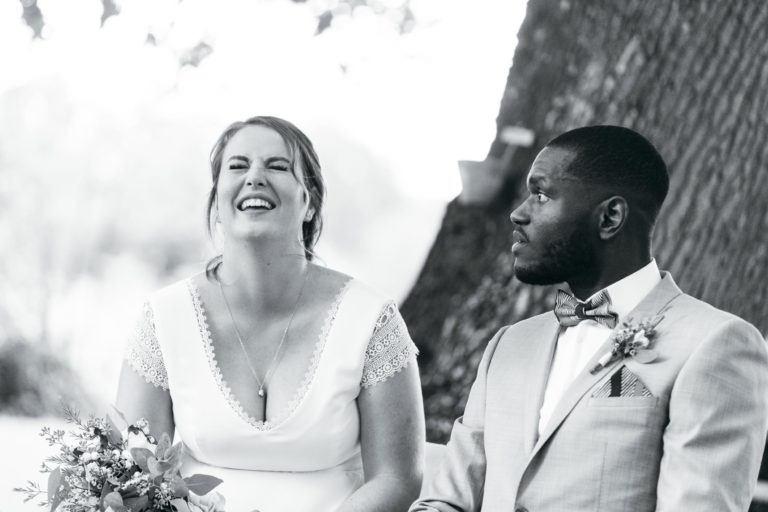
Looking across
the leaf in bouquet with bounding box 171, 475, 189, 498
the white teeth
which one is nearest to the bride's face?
the white teeth

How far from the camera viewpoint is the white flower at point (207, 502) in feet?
7.45

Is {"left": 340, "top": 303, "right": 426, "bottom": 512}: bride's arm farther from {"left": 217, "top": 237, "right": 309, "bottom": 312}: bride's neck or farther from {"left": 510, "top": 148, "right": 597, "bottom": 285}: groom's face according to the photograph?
{"left": 510, "top": 148, "right": 597, "bottom": 285}: groom's face

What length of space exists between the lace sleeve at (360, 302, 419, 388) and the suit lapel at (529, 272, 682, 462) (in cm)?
76

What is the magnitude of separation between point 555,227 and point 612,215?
125mm

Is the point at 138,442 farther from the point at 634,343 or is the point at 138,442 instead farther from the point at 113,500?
the point at 634,343

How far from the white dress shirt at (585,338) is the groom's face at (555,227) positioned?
0.30 feet

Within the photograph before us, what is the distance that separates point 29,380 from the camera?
154 inches

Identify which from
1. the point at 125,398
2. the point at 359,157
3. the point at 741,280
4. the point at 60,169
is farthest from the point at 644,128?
the point at 60,169

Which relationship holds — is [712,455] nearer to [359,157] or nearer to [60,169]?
[359,157]

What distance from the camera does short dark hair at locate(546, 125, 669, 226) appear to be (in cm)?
213

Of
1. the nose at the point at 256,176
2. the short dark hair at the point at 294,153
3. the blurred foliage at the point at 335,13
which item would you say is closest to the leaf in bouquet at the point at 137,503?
the nose at the point at 256,176

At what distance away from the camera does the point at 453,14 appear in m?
3.68

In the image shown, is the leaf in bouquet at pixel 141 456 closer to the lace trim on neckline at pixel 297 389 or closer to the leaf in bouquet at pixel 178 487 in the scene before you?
the leaf in bouquet at pixel 178 487

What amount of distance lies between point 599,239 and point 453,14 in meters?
1.79
